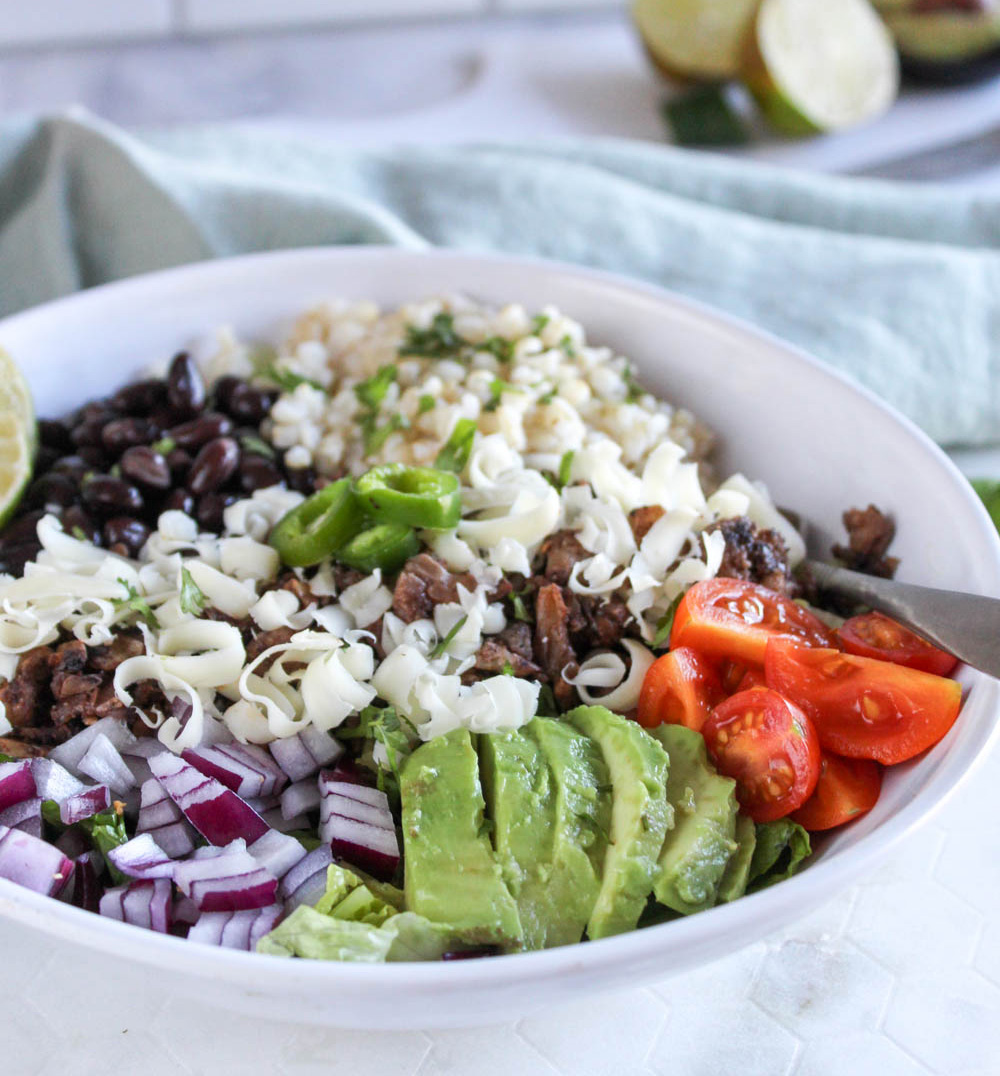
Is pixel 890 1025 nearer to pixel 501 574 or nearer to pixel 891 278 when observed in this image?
pixel 501 574

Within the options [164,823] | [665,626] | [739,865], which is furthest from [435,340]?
[739,865]

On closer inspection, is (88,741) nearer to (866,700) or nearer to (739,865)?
(739,865)

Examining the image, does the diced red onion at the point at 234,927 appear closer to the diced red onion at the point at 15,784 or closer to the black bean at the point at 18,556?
the diced red onion at the point at 15,784

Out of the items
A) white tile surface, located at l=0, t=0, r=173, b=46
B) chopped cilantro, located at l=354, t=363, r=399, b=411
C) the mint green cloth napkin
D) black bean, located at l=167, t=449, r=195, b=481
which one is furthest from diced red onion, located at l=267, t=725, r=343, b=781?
white tile surface, located at l=0, t=0, r=173, b=46

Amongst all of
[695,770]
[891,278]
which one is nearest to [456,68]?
[891,278]

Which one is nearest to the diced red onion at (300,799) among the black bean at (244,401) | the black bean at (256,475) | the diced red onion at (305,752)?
the diced red onion at (305,752)

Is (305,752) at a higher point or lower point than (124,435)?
lower

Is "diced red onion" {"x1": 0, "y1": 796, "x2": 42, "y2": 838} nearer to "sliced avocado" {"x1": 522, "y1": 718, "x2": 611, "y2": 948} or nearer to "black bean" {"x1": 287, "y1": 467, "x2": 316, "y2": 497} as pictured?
"sliced avocado" {"x1": 522, "y1": 718, "x2": 611, "y2": 948}
